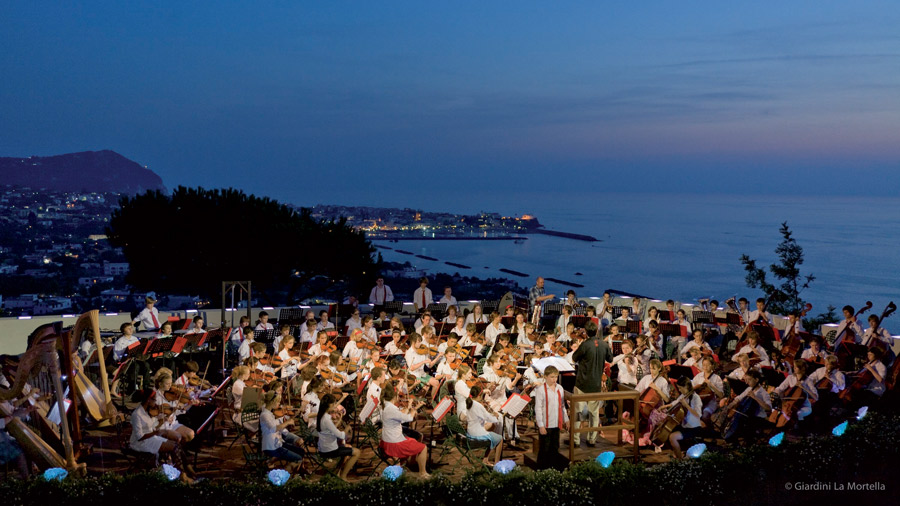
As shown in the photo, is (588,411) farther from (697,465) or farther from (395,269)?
(395,269)

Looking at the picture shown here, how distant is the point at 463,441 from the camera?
10406 millimetres

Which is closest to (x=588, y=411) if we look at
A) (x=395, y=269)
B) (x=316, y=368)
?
(x=316, y=368)

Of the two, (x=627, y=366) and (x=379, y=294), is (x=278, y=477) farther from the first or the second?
(x=379, y=294)

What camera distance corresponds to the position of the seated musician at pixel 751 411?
34.8ft

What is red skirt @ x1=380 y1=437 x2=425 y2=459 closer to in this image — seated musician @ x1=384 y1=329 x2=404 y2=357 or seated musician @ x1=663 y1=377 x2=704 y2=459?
seated musician @ x1=663 y1=377 x2=704 y2=459

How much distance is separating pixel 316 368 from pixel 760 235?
171 metres

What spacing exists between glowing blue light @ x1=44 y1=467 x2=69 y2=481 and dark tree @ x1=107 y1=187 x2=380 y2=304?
23010 millimetres

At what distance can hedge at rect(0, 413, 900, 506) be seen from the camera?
8.20 m

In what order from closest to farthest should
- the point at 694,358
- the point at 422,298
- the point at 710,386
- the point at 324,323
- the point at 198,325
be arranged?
the point at 710,386 → the point at 694,358 → the point at 198,325 → the point at 324,323 → the point at 422,298

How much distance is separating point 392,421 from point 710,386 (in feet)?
16.2

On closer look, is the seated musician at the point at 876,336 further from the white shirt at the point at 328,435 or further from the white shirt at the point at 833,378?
the white shirt at the point at 328,435

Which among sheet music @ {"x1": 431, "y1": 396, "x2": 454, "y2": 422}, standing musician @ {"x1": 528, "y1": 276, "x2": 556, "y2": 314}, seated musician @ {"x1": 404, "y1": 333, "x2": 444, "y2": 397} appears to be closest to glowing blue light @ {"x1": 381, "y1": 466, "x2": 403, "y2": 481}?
sheet music @ {"x1": 431, "y1": 396, "x2": 454, "y2": 422}

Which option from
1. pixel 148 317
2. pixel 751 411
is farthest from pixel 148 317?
pixel 751 411

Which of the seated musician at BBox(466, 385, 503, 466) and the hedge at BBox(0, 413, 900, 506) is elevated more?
the seated musician at BBox(466, 385, 503, 466)
